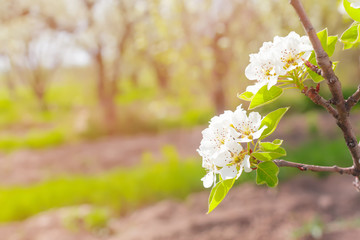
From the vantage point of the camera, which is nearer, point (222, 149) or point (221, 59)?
point (222, 149)

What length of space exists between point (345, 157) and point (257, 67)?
13.6 feet

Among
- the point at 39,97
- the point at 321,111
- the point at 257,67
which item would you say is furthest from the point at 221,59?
the point at 39,97

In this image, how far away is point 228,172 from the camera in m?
0.93

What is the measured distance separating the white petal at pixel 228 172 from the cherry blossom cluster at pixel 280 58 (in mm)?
178

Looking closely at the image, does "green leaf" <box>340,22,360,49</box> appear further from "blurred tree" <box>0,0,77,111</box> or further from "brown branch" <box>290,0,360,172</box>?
"blurred tree" <box>0,0,77,111</box>

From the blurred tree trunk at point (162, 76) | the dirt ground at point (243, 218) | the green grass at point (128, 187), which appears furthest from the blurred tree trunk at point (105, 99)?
the blurred tree trunk at point (162, 76)

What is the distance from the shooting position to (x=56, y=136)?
30.2ft

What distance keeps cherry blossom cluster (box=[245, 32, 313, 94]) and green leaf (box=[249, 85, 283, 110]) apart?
0.02m

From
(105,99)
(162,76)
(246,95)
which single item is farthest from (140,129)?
(162,76)

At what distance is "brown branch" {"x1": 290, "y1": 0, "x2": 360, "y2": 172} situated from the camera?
864 mm

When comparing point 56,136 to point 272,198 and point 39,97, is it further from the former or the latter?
point 39,97

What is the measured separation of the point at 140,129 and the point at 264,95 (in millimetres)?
8527

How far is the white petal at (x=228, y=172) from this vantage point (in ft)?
3.01

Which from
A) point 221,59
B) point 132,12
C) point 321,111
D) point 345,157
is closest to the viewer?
point 345,157
